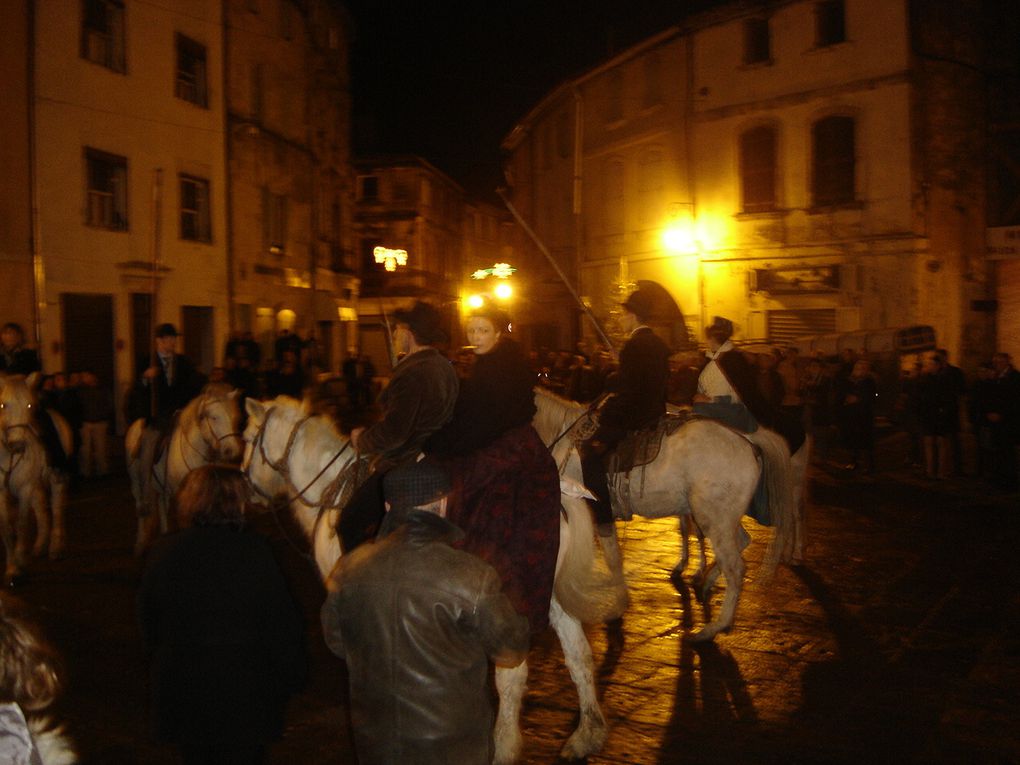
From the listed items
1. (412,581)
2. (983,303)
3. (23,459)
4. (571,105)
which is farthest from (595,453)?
(571,105)

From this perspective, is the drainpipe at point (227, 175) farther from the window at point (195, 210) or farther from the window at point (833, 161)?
the window at point (833, 161)

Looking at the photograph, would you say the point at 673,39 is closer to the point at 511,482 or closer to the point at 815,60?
the point at 815,60

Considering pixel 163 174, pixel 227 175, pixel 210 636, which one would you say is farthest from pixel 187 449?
pixel 227 175

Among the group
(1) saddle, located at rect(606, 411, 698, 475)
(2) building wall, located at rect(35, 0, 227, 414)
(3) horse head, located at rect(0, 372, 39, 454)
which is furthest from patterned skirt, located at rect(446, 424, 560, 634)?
(2) building wall, located at rect(35, 0, 227, 414)

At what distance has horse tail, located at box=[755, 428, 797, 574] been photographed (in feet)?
24.0

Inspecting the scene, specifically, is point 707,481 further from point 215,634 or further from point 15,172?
point 15,172

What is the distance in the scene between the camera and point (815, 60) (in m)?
23.0

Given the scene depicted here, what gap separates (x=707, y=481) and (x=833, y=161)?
60.2 feet

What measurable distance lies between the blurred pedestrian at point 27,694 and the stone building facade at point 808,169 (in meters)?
21.1

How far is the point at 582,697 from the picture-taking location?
4852mm

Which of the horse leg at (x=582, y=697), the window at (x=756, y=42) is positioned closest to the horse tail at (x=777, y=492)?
the horse leg at (x=582, y=697)

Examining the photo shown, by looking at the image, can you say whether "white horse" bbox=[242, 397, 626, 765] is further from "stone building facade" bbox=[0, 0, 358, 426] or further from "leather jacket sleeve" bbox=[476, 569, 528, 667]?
"stone building facade" bbox=[0, 0, 358, 426]

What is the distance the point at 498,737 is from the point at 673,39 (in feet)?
79.1

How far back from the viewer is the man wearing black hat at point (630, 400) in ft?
23.0
